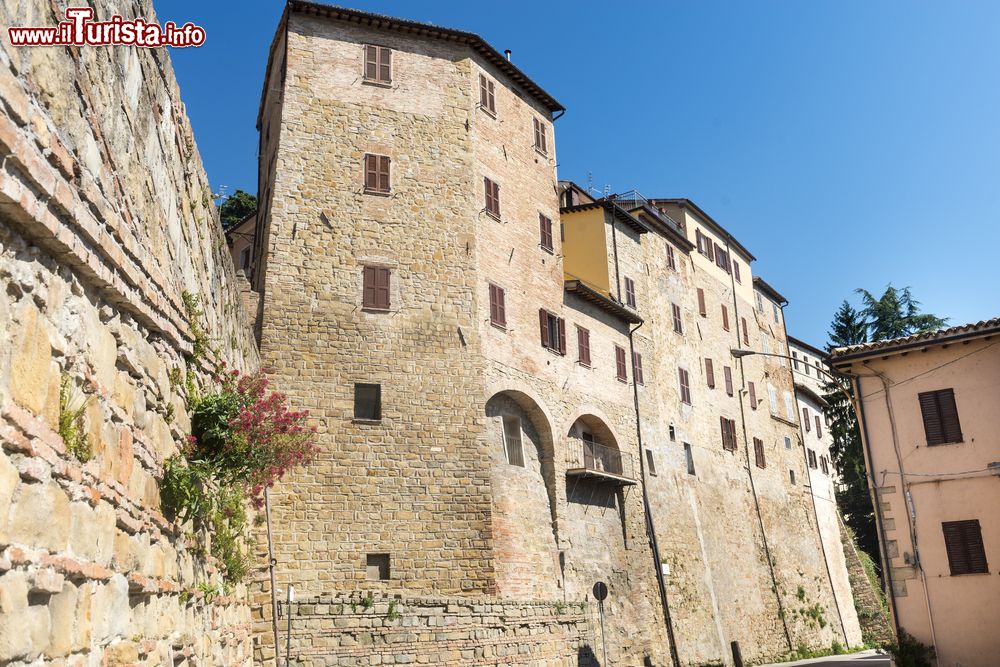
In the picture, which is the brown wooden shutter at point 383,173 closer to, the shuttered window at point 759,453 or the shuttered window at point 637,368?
the shuttered window at point 637,368

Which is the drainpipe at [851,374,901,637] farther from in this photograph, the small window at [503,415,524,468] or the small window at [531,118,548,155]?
the small window at [531,118,548,155]

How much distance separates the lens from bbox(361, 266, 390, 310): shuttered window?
22.5 meters

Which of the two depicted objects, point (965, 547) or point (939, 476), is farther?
point (939, 476)

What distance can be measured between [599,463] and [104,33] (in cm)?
2365

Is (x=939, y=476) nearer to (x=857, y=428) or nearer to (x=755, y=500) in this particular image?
(x=755, y=500)

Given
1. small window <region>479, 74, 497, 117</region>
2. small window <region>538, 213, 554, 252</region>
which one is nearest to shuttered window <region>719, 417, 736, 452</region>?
small window <region>538, 213, 554, 252</region>

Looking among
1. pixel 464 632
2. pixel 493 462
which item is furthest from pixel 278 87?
pixel 464 632

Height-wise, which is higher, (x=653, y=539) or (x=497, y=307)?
(x=497, y=307)

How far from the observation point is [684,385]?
116 ft

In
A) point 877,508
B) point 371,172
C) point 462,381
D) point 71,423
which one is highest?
point 371,172

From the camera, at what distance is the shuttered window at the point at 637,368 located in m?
31.6

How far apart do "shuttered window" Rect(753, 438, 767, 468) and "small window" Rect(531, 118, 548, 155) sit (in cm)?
1888

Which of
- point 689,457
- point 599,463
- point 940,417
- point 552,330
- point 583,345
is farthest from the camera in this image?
point 689,457

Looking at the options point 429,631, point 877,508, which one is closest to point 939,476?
point 877,508
